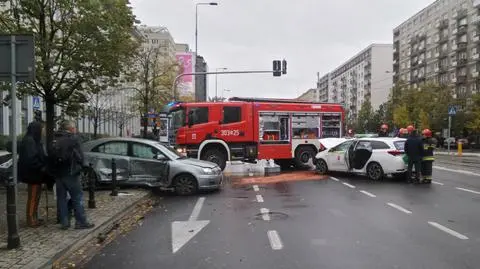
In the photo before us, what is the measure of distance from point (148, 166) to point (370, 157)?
7401mm

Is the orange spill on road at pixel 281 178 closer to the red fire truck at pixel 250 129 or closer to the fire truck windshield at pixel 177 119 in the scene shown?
the red fire truck at pixel 250 129

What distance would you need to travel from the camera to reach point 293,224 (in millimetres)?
8664

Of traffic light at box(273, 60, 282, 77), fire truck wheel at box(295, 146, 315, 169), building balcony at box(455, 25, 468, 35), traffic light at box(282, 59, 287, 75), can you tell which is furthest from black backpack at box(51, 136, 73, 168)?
building balcony at box(455, 25, 468, 35)

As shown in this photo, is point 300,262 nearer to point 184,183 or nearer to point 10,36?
point 10,36

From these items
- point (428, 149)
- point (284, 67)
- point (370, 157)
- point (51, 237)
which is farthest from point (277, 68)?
point (51, 237)

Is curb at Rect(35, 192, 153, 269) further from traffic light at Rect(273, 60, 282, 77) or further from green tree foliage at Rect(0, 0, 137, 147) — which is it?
traffic light at Rect(273, 60, 282, 77)

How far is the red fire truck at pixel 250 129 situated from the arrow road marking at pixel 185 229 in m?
9.42

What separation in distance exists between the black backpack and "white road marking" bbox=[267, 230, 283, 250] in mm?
3445

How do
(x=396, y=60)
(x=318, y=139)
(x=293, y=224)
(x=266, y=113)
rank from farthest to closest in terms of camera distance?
(x=396, y=60) → (x=318, y=139) → (x=266, y=113) → (x=293, y=224)

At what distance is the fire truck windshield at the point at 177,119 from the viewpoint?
19.7 meters

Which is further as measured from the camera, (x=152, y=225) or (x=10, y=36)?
(x=152, y=225)

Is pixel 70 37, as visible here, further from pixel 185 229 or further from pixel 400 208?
pixel 400 208

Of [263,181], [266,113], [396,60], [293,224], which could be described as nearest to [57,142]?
[293,224]

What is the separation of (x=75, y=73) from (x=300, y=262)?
9.51 m
